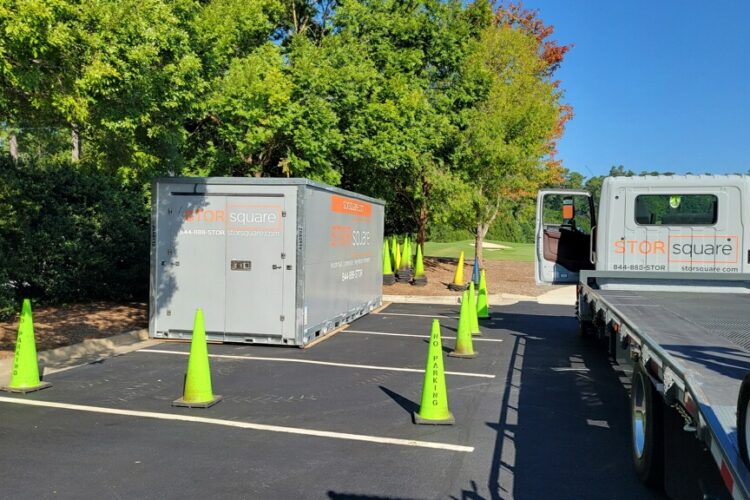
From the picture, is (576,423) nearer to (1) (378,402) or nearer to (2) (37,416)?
(1) (378,402)

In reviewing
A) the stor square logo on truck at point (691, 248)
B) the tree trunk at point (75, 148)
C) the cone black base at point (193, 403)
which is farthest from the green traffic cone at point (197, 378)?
the tree trunk at point (75, 148)

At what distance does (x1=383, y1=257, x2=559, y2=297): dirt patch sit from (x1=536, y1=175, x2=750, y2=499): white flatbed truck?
594cm

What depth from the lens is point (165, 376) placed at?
8.04m

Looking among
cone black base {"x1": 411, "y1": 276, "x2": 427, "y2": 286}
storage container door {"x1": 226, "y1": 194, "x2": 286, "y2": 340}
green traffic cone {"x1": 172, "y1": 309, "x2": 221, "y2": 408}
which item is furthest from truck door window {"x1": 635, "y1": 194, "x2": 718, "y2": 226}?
cone black base {"x1": 411, "y1": 276, "x2": 427, "y2": 286}

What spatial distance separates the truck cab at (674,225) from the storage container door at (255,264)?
4.87 m

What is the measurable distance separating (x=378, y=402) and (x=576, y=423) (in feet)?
6.80

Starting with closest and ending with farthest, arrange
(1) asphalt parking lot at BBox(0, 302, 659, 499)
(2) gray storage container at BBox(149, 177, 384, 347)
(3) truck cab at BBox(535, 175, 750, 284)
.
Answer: (1) asphalt parking lot at BBox(0, 302, 659, 499) < (3) truck cab at BBox(535, 175, 750, 284) < (2) gray storage container at BBox(149, 177, 384, 347)

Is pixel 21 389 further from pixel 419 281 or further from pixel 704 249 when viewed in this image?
pixel 419 281

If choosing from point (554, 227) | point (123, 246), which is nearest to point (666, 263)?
point (554, 227)

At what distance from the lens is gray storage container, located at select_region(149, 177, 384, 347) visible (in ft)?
32.6

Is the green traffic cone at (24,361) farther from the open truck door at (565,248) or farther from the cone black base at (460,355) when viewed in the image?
the open truck door at (565,248)

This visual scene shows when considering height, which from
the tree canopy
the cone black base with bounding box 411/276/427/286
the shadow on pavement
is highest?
the tree canopy

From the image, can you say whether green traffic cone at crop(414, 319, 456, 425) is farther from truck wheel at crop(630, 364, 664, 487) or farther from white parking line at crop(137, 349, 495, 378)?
white parking line at crop(137, 349, 495, 378)

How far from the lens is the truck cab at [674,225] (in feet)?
29.6
